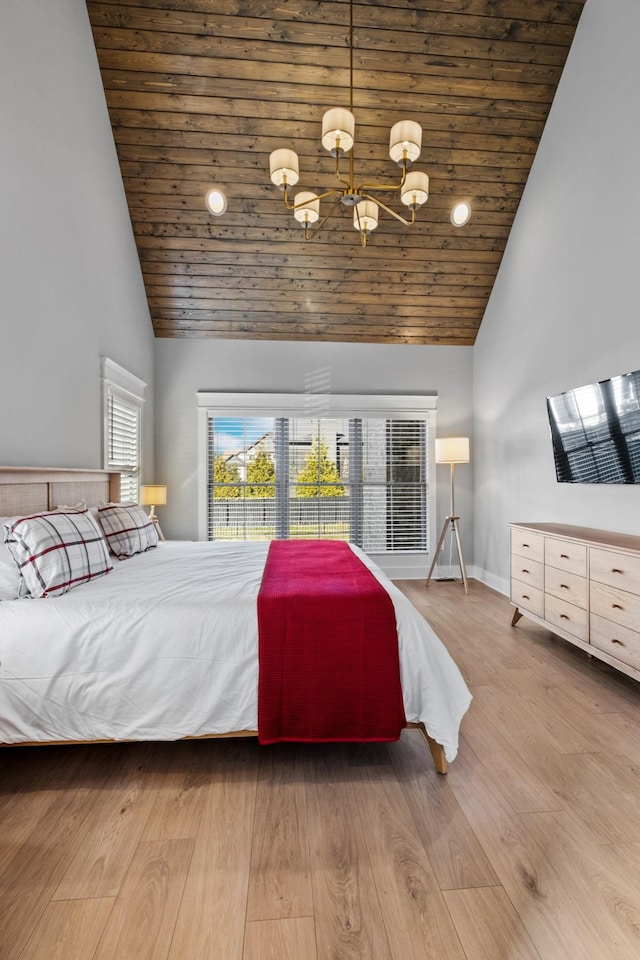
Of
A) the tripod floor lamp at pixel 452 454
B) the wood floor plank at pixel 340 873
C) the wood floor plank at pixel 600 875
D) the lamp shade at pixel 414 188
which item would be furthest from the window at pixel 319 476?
the wood floor plank at pixel 600 875

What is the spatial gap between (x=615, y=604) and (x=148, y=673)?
2448 millimetres

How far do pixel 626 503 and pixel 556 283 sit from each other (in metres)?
1.91

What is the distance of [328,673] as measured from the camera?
206 cm

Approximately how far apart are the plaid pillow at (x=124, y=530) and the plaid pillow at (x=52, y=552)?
70 centimetres

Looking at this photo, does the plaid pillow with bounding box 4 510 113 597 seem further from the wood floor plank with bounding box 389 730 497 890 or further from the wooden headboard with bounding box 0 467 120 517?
the wood floor plank with bounding box 389 730 497 890

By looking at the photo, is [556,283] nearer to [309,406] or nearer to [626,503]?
[626,503]

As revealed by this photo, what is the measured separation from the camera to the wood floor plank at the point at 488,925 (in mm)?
1291

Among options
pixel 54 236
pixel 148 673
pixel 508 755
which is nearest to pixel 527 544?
pixel 508 755

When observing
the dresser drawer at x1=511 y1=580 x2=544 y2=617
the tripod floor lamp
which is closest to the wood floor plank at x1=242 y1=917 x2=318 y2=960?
the dresser drawer at x1=511 y1=580 x2=544 y2=617

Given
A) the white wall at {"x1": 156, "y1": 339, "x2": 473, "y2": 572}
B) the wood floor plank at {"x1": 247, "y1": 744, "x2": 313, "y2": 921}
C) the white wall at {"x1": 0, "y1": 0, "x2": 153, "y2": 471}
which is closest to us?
the wood floor plank at {"x1": 247, "y1": 744, "x2": 313, "y2": 921}

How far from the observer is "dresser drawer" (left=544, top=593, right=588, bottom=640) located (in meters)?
3.09

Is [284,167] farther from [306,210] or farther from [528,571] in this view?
[528,571]

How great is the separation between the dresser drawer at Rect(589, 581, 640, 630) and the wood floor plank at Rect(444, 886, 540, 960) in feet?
5.61

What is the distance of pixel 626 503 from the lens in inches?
129
